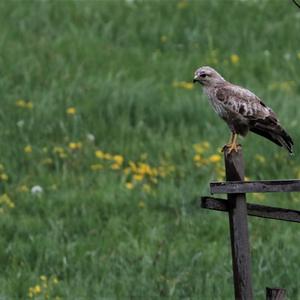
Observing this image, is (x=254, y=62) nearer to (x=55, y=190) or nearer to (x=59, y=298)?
(x=55, y=190)

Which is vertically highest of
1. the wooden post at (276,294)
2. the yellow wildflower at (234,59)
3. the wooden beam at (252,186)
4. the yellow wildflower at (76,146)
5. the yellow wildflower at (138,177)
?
the yellow wildflower at (234,59)

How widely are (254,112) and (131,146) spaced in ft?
14.5

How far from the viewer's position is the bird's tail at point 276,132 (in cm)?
618

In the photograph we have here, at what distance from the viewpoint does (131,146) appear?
35.0ft

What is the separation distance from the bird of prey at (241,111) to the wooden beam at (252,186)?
474 millimetres

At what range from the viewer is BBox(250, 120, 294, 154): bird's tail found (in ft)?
20.3

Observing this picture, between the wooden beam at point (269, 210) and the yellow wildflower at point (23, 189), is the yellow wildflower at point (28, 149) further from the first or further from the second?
the wooden beam at point (269, 210)

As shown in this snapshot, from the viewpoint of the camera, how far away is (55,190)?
980 cm

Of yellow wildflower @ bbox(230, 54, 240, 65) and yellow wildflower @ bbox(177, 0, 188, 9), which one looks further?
yellow wildflower @ bbox(177, 0, 188, 9)

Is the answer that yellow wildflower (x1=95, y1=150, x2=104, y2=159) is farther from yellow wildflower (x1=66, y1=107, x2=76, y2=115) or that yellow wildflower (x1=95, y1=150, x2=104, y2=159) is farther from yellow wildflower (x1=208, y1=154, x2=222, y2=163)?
yellow wildflower (x1=208, y1=154, x2=222, y2=163)

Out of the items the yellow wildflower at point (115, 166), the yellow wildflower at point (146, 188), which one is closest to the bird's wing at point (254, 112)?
the yellow wildflower at point (146, 188)

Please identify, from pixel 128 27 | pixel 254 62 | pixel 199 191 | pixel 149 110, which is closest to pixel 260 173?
pixel 199 191

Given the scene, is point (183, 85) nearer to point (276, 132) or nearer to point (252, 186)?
point (276, 132)

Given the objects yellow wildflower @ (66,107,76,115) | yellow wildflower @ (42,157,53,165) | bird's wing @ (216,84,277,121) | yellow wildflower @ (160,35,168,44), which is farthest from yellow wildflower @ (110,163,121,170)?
bird's wing @ (216,84,277,121)
